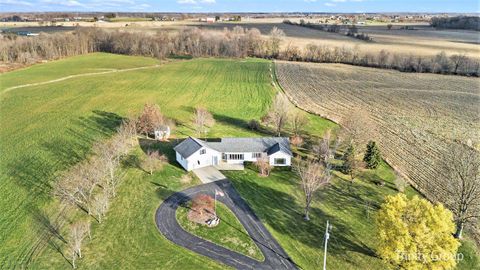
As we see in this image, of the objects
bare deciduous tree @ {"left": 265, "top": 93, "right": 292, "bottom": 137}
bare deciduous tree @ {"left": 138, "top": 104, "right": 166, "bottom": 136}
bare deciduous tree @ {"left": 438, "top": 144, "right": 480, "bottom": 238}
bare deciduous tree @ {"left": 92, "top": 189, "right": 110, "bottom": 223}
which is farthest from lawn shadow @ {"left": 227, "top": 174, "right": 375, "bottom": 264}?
bare deciduous tree @ {"left": 138, "top": 104, "right": 166, "bottom": 136}

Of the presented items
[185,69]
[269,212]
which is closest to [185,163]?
[269,212]

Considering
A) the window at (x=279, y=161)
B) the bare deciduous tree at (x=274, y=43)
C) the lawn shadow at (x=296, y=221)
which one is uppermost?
the bare deciduous tree at (x=274, y=43)

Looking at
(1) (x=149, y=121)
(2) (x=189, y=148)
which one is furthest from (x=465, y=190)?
(1) (x=149, y=121)

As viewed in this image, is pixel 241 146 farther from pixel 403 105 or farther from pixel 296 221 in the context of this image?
pixel 403 105

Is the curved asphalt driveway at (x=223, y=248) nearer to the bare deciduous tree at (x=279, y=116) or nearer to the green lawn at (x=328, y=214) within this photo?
the green lawn at (x=328, y=214)

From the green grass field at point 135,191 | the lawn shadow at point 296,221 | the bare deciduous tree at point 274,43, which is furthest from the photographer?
the bare deciduous tree at point 274,43

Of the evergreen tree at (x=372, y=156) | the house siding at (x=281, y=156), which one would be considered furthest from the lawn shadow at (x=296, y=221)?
the evergreen tree at (x=372, y=156)
